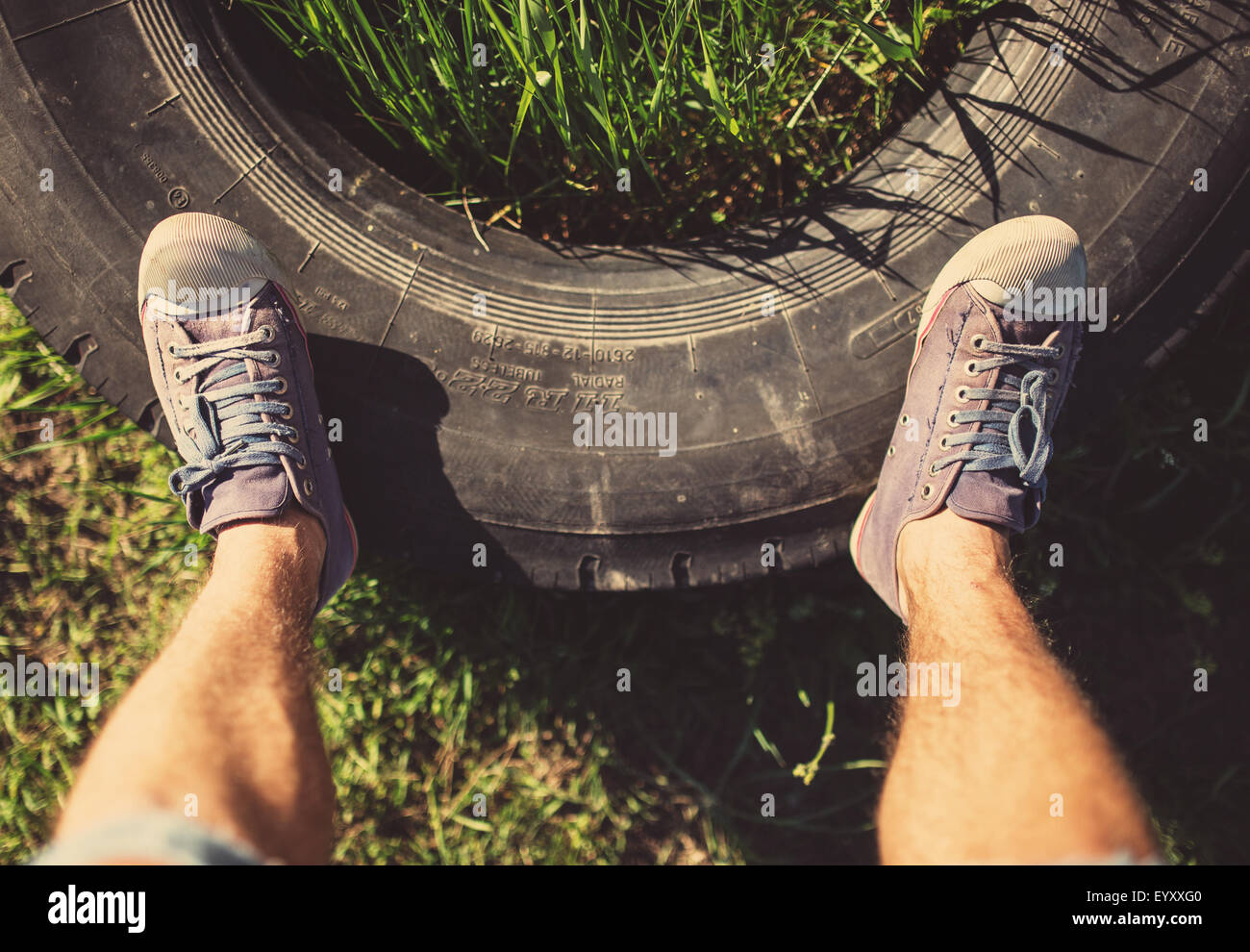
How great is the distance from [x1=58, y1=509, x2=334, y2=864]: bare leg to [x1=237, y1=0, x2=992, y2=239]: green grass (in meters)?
1.01

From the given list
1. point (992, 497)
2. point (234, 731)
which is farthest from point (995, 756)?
point (234, 731)

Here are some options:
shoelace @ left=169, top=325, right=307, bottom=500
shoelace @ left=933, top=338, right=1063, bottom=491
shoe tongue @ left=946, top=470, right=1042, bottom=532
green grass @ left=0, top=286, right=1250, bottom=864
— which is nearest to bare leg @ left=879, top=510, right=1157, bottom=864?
shoe tongue @ left=946, top=470, right=1042, bottom=532

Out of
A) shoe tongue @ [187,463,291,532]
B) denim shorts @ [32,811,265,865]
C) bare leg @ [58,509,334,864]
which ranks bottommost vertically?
denim shorts @ [32,811,265,865]

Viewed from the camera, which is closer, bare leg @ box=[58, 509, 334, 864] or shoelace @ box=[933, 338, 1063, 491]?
bare leg @ box=[58, 509, 334, 864]

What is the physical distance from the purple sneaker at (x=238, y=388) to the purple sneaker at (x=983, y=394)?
117 centimetres

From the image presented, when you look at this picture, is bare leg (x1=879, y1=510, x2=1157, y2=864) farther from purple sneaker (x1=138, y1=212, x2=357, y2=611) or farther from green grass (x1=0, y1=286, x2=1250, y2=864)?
purple sneaker (x1=138, y1=212, x2=357, y2=611)

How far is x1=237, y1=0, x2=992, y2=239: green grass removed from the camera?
1617 mm

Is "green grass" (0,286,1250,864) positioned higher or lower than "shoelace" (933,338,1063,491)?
lower

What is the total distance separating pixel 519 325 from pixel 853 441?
73 cm

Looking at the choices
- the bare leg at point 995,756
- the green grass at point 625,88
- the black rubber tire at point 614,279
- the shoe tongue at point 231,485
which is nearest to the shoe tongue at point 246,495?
the shoe tongue at point 231,485

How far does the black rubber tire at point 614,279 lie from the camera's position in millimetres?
1524

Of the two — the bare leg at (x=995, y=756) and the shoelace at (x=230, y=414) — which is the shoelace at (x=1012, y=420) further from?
the shoelace at (x=230, y=414)

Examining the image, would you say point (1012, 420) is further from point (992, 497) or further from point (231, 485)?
point (231, 485)

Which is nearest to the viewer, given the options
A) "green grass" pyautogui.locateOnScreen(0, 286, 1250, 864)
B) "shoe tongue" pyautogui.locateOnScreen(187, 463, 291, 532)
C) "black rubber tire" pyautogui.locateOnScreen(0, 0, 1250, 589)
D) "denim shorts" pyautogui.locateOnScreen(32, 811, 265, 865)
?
"denim shorts" pyautogui.locateOnScreen(32, 811, 265, 865)
